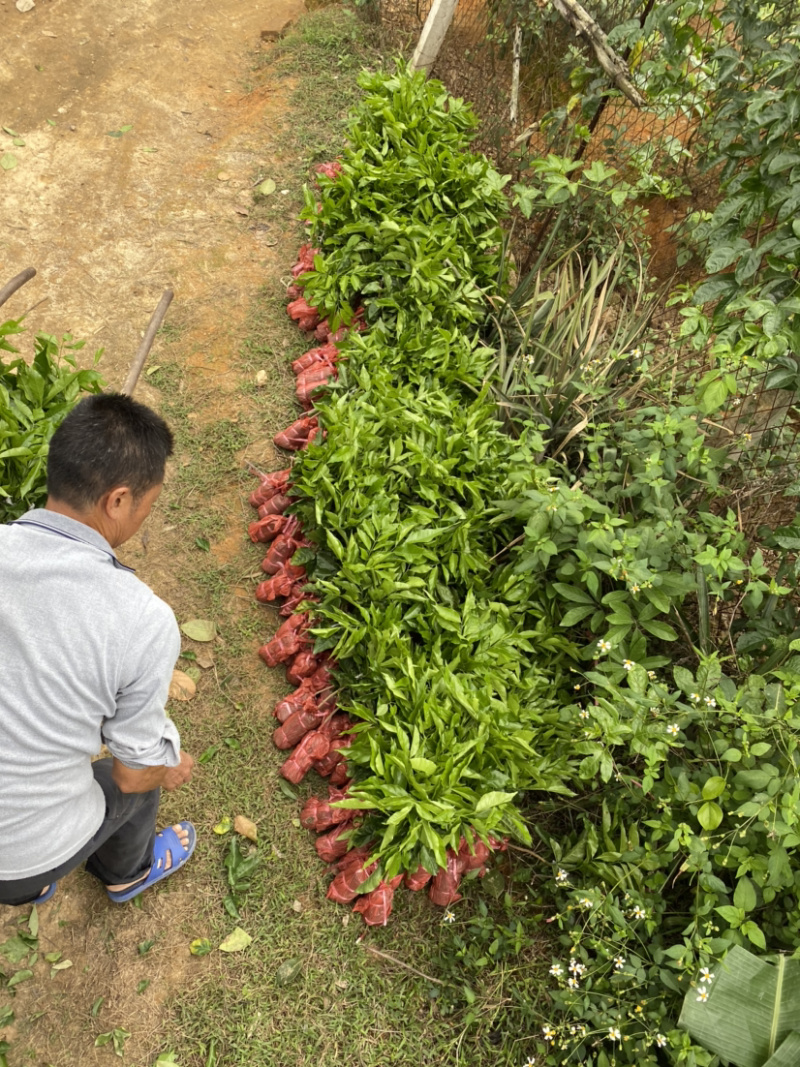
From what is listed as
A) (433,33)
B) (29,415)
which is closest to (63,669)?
(29,415)

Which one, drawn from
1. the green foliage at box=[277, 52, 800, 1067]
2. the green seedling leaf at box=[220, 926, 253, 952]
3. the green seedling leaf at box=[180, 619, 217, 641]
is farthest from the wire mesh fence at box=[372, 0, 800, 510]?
the green seedling leaf at box=[220, 926, 253, 952]

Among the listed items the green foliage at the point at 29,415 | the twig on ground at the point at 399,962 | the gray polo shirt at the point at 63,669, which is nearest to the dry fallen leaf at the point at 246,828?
the twig on ground at the point at 399,962

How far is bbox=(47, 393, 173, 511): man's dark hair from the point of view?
1813 mm

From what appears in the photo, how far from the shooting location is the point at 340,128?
566 cm

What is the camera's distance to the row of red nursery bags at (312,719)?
2783mm

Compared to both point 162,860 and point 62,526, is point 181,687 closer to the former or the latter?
point 162,860

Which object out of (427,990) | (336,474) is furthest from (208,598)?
(427,990)

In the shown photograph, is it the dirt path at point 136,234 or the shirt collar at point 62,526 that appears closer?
the shirt collar at point 62,526

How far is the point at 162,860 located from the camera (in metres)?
2.73

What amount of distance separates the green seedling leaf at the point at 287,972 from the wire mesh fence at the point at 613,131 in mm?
2612

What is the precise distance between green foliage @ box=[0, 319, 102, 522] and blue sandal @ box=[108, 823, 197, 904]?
1.31 m

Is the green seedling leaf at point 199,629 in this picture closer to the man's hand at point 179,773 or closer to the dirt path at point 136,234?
the dirt path at point 136,234

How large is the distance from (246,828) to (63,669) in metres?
1.47

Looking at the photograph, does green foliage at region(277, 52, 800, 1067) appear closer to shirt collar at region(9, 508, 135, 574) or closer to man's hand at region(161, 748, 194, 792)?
man's hand at region(161, 748, 194, 792)
